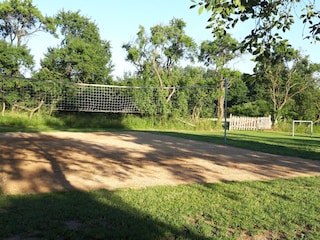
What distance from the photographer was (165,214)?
160 inches

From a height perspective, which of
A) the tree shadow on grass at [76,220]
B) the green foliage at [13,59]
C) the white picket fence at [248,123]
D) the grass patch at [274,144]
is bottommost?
the tree shadow on grass at [76,220]

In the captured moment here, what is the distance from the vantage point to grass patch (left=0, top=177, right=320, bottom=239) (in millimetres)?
3428

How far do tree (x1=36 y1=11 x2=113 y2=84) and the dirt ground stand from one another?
68.4ft

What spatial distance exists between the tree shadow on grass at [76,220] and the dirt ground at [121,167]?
78 cm

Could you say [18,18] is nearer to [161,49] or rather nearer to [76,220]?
[161,49]

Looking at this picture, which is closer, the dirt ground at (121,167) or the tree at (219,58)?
the dirt ground at (121,167)

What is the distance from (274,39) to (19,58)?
91.5 feet

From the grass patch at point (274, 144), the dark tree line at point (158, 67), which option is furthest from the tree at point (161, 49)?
the grass patch at point (274, 144)

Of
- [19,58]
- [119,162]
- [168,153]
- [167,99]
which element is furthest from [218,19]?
[19,58]

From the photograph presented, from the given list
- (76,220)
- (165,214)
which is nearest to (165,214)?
(165,214)

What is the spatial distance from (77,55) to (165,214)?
27.8 meters

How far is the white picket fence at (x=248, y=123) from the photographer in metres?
32.1

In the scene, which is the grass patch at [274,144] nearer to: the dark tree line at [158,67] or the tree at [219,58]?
the dark tree line at [158,67]

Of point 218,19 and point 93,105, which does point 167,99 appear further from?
point 218,19
